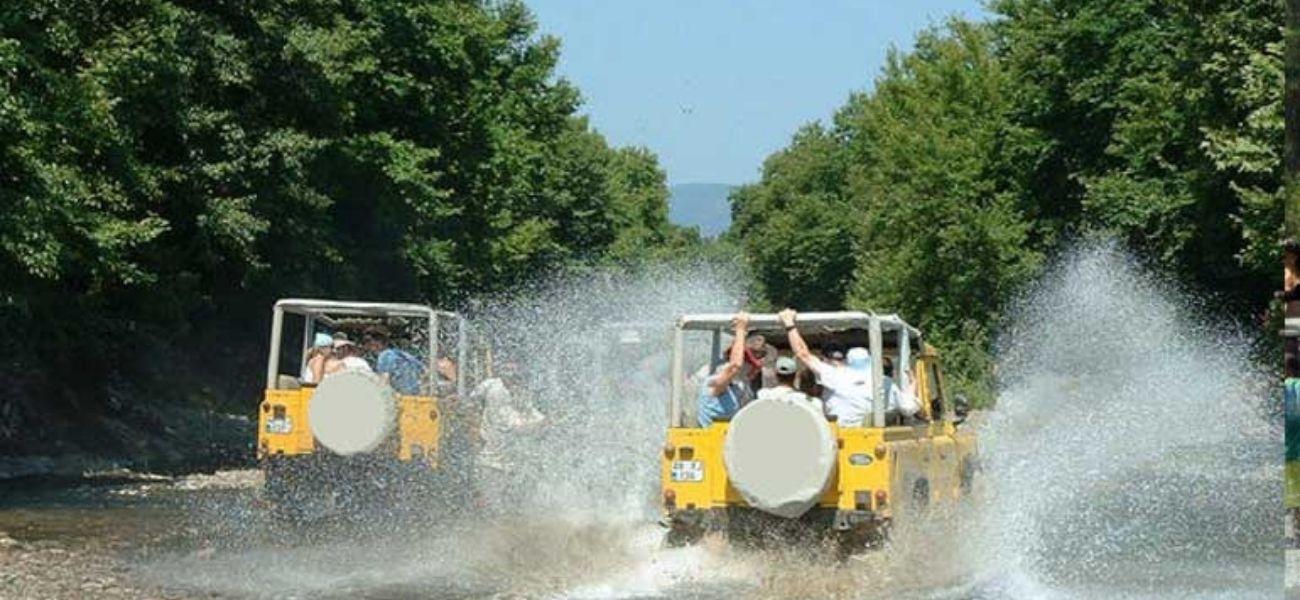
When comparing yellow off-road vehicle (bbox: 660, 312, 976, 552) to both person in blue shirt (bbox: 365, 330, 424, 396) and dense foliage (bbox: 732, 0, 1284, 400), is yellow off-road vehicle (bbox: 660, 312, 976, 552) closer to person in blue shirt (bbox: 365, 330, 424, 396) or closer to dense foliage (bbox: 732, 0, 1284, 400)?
person in blue shirt (bbox: 365, 330, 424, 396)

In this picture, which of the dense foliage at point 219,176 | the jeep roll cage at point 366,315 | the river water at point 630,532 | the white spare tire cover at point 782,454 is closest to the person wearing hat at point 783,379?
the white spare tire cover at point 782,454

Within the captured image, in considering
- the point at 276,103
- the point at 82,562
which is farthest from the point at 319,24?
the point at 82,562

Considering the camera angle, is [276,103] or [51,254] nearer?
[51,254]

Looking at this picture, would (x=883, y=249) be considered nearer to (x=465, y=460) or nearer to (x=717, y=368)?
(x=465, y=460)

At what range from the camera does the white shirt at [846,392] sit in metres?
14.1

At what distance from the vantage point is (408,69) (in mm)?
48875

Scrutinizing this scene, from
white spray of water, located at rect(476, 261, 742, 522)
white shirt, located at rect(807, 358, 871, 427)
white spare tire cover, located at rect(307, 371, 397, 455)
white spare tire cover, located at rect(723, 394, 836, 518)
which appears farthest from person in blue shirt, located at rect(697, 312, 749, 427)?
white spare tire cover, located at rect(307, 371, 397, 455)

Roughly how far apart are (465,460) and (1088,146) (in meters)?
32.2

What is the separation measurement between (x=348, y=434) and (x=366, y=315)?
353cm

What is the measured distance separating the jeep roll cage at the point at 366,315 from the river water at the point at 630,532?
136 cm

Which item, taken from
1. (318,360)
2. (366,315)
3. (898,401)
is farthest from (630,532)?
(366,315)

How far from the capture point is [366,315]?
21.9 meters

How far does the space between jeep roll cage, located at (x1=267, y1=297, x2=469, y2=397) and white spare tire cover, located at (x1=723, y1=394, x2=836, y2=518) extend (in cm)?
752

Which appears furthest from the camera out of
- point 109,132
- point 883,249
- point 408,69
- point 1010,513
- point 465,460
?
point 883,249
